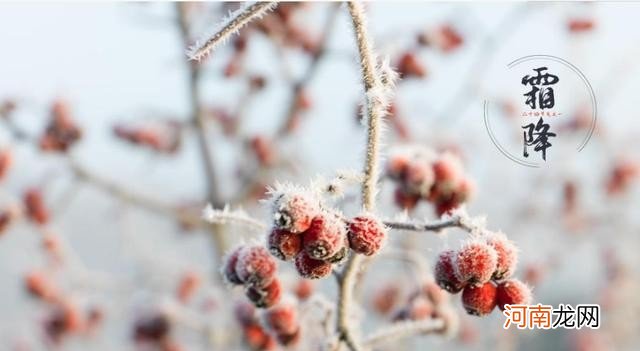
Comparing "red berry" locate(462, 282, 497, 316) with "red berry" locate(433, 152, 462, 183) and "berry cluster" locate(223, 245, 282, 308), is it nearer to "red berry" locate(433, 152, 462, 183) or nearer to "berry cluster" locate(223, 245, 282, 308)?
"berry cluster" locate(223, 245, 282, 308)

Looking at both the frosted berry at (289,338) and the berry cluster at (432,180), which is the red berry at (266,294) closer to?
the frosted berry at (289,338)

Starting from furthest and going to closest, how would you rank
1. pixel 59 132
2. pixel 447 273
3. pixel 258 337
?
pixel 59 132 → pixel 258 337 → pixel 447 273

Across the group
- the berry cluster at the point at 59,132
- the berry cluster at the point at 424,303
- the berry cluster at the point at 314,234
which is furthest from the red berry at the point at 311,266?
the berry cluster at the point at 59,132

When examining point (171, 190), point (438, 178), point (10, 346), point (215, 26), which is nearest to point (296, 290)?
point (438, 178)

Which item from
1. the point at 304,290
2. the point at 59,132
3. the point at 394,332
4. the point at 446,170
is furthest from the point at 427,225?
the point at 59,132

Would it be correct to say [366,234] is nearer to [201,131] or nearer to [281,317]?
[281,317]

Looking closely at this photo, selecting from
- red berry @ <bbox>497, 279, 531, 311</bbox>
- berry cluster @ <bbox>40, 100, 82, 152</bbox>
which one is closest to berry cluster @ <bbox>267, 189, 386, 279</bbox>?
red berry @ <bbox>497, 279, 531, 311</bbox>
